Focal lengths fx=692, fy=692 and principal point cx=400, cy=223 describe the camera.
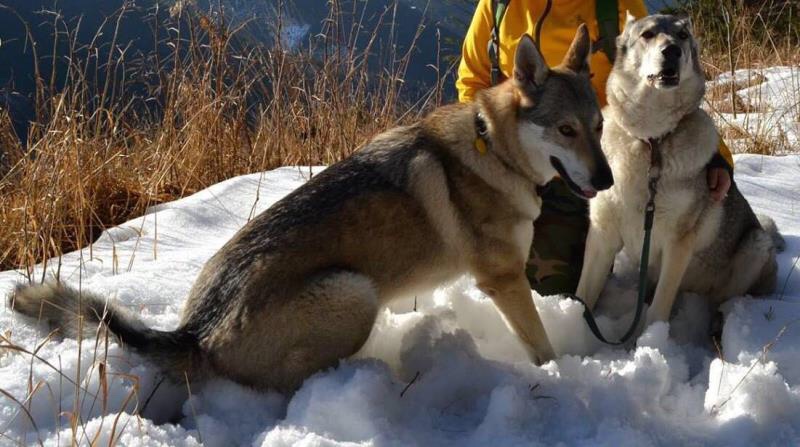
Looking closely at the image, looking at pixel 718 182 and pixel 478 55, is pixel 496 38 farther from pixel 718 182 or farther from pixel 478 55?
pixel 718 182

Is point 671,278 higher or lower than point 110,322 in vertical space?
lower

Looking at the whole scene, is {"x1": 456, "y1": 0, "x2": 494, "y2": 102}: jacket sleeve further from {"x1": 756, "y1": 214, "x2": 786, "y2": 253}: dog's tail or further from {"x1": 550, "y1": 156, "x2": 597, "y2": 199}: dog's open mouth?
{"x1": 756, "y1": 214, "x2": 786, "y2": 253}: dog's tail

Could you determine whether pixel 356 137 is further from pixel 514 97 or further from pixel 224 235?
pixel 514 97

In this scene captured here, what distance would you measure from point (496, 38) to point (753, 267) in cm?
166

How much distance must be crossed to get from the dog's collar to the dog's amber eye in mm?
292

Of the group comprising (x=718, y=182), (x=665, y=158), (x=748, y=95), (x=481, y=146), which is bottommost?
(x=748, y=95)

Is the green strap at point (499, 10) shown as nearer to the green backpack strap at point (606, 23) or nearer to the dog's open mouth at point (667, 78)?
the green backpack strap at point (606, 23)

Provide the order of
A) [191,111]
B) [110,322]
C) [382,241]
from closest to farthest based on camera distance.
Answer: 1. [110,322]
2. [382,241]
3. [191,111]

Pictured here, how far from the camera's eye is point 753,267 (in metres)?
3.16

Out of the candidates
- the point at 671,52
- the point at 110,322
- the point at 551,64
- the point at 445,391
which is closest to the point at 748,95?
the point at 551,64

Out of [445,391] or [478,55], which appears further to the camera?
[478,55]

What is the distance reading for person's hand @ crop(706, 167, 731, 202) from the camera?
10.1ft

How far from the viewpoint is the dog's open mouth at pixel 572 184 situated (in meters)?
2.51

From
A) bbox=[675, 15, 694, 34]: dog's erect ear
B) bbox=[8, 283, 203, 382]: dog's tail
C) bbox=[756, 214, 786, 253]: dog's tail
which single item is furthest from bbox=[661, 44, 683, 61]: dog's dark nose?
bbox=[8, 283, 203, 382]: dog's tail
